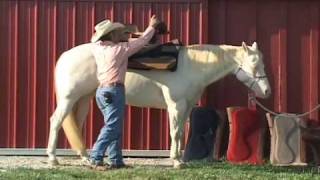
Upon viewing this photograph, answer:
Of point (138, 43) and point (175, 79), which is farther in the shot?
point (175, 79)

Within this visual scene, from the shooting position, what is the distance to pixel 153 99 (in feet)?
33.5

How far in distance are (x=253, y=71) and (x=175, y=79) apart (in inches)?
39.4

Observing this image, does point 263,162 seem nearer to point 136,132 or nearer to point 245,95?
point 245,95

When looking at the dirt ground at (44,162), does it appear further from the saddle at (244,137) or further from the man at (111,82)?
the saddle at (244,137)

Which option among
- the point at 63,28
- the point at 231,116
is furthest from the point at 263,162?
the point at 63,28

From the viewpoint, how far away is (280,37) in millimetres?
11445

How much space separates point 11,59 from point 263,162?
387 cm

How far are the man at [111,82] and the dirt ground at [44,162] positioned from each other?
2.25ft

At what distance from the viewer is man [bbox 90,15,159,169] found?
9.45 m

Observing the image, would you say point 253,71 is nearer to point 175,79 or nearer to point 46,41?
point 175,79

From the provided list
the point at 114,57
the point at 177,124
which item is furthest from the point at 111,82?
the point at 177,124

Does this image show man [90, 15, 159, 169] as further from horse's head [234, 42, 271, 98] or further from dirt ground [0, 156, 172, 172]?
horse's head [234, 42, 271, 98]

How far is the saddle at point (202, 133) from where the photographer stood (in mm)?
10867

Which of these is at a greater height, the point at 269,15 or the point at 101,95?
the point at 269,15
